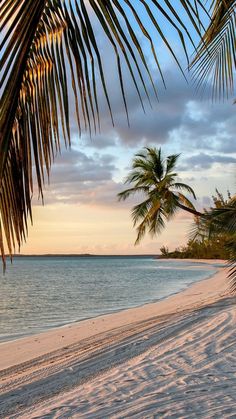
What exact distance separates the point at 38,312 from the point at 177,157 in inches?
305

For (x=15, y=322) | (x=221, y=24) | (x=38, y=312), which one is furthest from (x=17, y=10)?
(x=38, y=312)

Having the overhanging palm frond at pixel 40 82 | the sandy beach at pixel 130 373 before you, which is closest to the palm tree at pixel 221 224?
the sandy beach at pixel 130 373

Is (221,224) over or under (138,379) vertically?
over

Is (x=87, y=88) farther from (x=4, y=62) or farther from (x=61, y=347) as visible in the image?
(x=61, y=347)

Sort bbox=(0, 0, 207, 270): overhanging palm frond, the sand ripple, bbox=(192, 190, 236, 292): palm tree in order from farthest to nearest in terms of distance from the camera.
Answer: bbox=(192, 190, 236, 292): palm tree
the sand ripple
bbox=(0, 0, 207, 270): overhanging palm frond

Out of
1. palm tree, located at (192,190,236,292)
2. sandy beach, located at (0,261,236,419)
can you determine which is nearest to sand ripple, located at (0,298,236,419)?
sandy beach, located at (0,261,236,419)

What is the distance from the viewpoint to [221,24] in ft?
9.63

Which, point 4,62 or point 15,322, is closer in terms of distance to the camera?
point 4,62

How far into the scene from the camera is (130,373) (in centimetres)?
573

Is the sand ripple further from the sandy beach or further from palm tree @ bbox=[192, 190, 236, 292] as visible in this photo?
palm tree @ bbox=[192, 190, 236, 292]

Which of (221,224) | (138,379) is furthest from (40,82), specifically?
(221,224)

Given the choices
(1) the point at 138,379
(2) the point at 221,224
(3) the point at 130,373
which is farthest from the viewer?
(2) the point at 221,224

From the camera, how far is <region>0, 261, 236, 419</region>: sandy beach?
4.32 metres

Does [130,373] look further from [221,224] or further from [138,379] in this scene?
[221,224]
